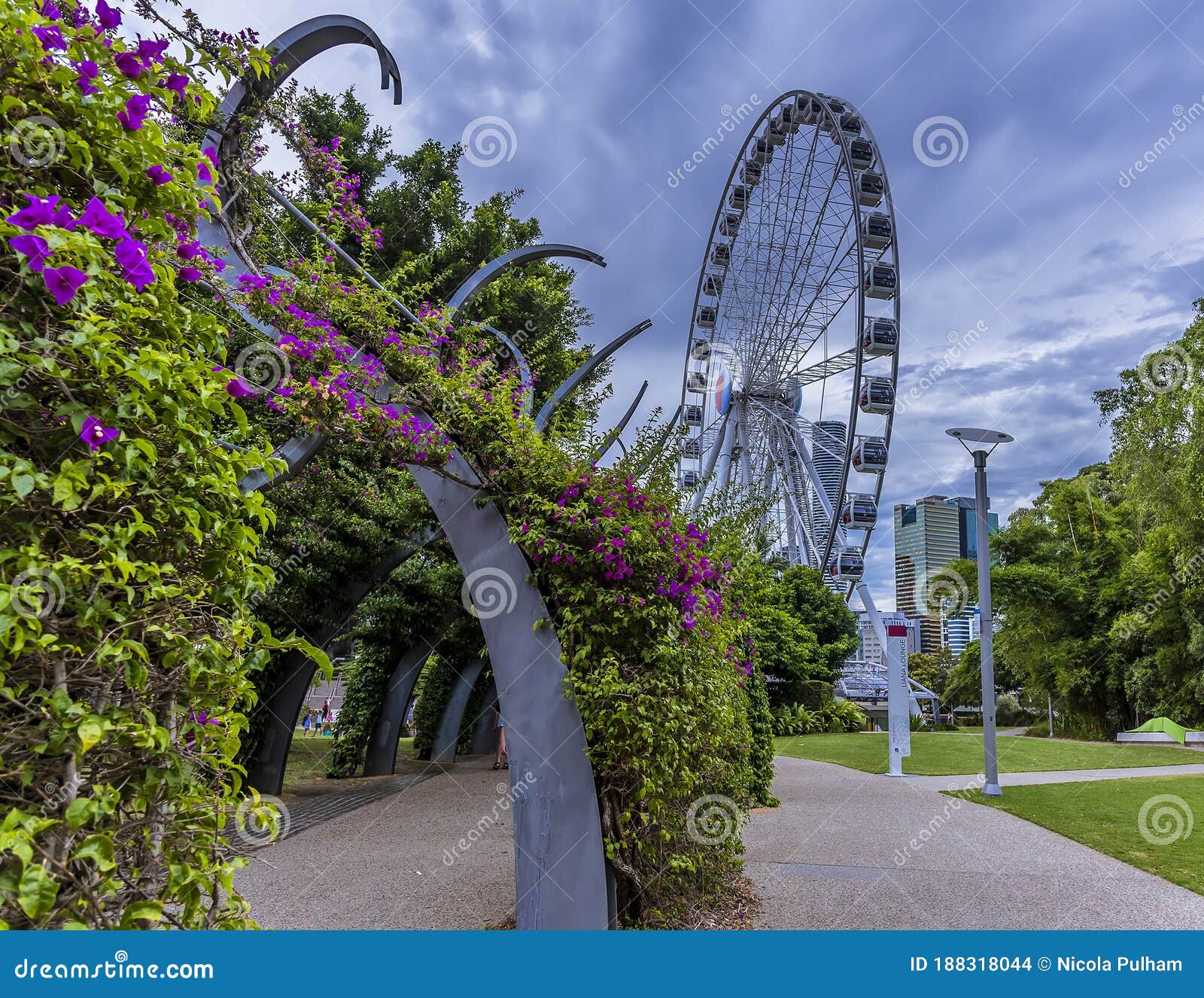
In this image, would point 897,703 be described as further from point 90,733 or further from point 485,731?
point 90,733

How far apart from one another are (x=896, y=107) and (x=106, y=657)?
2322 cm

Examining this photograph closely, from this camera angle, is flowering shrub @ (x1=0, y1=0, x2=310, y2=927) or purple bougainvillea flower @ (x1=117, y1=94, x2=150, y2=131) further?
purple bougainvillea flower @ (x1=117, y1=94, x2=150, y2=131)

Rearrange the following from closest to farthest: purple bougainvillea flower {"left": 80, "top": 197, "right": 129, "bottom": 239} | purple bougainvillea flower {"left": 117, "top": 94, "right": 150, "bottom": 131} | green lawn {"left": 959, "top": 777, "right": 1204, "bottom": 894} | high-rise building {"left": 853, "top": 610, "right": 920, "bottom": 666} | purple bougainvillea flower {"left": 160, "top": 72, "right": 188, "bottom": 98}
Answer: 1. purple bougainvillea flower {"left": 80, "top": 197, "right": 129, "bottom": 239}
2. purple bougainvillea flower {"left": 117, "top": 94, "right": 150, "bottom": 131}
3. purple bougainvillea flower {"left": 160, "top": 72, "right": 188, "bottom": 98}
4. green lawn {"left": 959, "top": 777, "right": 1204, "bottom": 894}
5. high-rise building {"left": 853, "top": 610, "right": 920, "bottom": 666}

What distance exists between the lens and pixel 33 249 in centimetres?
130

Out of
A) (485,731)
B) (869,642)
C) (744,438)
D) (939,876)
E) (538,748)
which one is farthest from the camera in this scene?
(869,642)

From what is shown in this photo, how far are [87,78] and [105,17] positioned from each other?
8.5 inches

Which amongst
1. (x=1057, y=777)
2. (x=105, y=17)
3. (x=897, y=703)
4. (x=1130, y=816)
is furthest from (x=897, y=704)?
(x=105, y=17)

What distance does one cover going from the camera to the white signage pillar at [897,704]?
14164mm

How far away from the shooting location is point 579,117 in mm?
8180

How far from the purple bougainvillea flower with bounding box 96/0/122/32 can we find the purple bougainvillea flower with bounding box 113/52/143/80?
0.07m

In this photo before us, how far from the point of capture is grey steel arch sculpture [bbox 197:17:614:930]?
368 centimetres

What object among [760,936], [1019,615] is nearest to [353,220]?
[760,936]

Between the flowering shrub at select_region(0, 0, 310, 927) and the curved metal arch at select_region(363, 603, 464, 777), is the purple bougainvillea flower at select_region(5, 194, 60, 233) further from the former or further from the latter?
the curved metal arch at select_region(363, 603, 464, 777)

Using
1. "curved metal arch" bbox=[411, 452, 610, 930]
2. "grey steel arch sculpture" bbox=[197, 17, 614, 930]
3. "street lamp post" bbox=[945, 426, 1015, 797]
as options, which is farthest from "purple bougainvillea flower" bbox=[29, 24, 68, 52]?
"street lamp post" bbox=[945, 426, 1015, 797]
